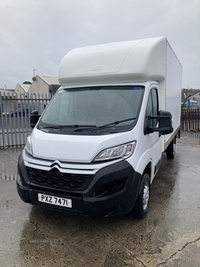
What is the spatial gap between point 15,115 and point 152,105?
6482mm

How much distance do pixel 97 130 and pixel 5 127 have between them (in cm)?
656

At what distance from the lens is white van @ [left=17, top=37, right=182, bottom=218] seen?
2795 millimetres

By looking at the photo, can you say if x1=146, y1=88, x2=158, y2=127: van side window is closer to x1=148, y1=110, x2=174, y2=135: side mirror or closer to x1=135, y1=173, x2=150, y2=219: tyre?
x1=148, y1=110, x2=174, y2=135: side mirror

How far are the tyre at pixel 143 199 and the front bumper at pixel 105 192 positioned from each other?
29 centimetres

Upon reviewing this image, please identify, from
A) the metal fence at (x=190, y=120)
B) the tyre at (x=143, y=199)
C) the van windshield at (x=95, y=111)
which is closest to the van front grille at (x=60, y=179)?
the van windshield at (x=95, y=111)

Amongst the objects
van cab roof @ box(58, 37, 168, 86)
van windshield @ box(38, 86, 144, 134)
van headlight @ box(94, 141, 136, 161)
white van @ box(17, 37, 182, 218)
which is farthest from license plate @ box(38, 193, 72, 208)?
van cab roof @ box(58, 37, 168, 86)

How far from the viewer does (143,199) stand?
3338 millimetres

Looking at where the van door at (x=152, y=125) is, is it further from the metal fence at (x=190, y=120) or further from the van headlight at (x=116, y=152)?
the metal fence at (x=190, y=120)

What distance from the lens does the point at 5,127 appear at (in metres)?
8.59

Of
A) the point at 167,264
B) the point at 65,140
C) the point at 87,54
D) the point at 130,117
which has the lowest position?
the point at 167,264

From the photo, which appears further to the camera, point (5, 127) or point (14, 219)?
point (5, 127)

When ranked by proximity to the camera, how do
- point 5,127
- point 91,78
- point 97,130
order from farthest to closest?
point 5,127, point 91,78, point 97,130

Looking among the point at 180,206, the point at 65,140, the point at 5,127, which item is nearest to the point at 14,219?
the point at 65,140

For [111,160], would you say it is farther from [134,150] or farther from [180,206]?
[180,206]
